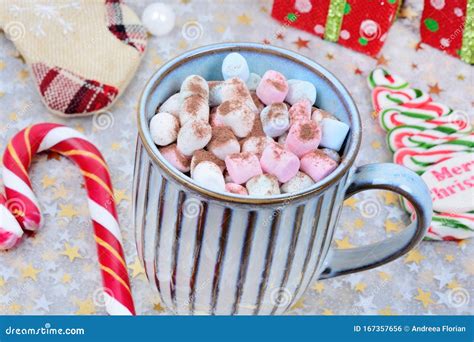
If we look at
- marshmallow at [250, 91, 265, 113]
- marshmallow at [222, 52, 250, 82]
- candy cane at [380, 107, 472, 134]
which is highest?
marshmallow at [222, 52, 250, 82]

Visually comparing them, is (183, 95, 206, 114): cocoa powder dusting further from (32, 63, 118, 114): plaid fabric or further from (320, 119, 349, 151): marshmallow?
(32, 63, 118, 114): plaid fabric

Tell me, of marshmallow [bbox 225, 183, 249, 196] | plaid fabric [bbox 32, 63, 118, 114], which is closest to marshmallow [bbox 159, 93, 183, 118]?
marshmallow [bbox 225, 183, 249, 196]

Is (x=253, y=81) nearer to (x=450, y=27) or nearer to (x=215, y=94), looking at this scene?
(x=215, y=94)

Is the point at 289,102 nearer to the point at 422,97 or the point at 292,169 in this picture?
the point at 292,169

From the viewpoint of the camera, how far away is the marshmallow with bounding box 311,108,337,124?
775 mm

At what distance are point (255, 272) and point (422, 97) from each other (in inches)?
25.8

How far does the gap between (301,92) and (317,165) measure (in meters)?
0.11

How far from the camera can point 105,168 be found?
1.13m

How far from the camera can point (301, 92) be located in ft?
2.60

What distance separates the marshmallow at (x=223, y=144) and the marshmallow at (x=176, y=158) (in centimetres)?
3

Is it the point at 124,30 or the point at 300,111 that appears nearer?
the point at 300,111

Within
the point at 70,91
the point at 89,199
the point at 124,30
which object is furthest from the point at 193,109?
the point at 124,30

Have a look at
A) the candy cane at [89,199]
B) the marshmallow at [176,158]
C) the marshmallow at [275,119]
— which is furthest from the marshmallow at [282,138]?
the candy cane at [89,199]

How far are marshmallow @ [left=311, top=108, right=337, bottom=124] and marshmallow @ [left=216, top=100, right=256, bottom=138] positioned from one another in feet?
0.24
